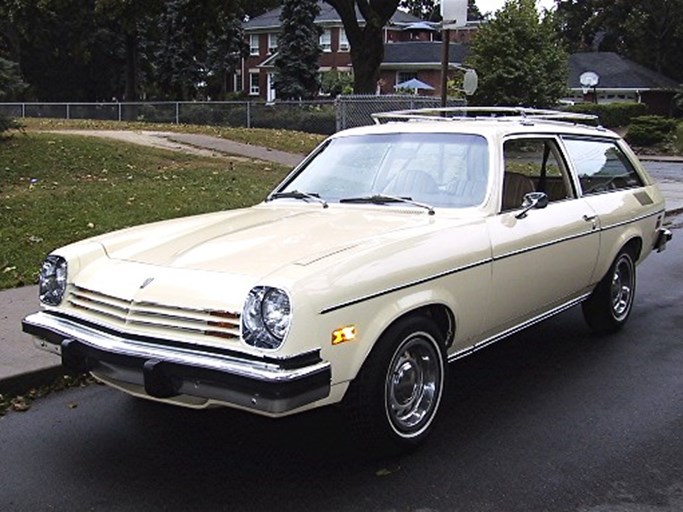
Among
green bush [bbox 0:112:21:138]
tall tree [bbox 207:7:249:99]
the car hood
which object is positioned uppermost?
tall tree [bbox 207:7:249:99]

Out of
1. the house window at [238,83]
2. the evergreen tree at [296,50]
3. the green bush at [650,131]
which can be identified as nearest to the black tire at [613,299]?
the green bush at [650,131]

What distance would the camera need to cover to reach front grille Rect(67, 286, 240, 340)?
11.9ft

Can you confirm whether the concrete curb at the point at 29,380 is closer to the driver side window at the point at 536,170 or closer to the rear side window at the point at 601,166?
the driver side window at the point at 536,170

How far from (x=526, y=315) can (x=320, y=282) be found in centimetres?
204

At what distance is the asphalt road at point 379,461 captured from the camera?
→ 12.3ft

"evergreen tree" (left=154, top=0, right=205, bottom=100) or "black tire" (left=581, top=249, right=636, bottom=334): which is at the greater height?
"evergreen tree" (left=154, top=0, right=205, bottom=100)

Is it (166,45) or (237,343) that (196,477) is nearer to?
(237,343)

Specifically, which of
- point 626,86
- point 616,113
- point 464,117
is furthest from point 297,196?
point 626,86

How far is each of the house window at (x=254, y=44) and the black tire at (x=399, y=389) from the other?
60.3 metres

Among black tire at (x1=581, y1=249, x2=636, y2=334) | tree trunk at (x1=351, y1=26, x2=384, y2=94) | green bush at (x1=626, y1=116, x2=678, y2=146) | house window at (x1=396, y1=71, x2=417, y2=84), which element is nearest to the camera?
black tire at (x1=581, y1=249, x2=636, y2=334)

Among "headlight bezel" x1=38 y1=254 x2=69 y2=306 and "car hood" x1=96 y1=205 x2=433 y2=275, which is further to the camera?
"headlight bezel" x1=38 y1=254 x2=69 y2=306

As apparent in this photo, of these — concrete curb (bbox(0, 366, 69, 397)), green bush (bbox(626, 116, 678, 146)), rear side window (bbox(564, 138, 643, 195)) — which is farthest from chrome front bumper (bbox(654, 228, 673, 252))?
green bush (bbox(626, 116, 678, 146))

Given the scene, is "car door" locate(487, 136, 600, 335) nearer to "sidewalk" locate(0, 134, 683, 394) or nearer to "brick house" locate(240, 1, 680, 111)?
"sidewalk" locate(0, 134, 683, 394)

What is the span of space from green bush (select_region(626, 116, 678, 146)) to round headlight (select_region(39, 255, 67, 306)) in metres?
35.8
